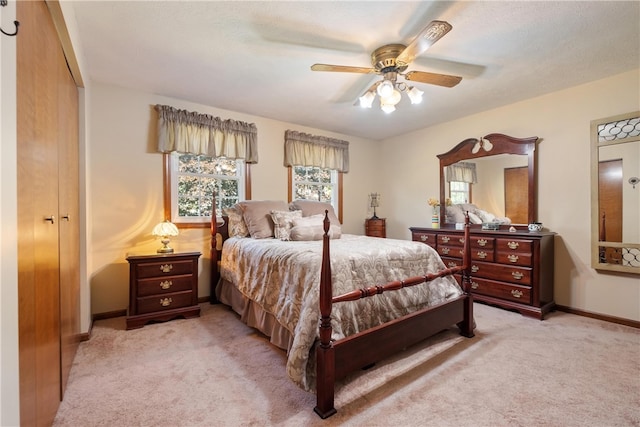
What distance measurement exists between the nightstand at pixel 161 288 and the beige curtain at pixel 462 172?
3523 mm

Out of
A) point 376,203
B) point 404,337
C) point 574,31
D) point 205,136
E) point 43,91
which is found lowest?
point 404,337

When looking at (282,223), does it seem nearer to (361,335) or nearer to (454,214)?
(361,335)

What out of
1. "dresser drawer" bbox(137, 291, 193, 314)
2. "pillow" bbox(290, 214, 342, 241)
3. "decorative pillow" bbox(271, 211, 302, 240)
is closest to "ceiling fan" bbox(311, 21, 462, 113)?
"pillow" bbox(290, 214, 342, 241)

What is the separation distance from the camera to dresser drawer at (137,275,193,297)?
107 inches

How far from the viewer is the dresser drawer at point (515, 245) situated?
3.00 meters

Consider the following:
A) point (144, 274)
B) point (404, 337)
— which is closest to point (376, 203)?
point (404, 337)

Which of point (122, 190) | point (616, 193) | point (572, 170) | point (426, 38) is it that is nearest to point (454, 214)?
point (572, 170)

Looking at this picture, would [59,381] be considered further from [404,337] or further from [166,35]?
[166,35]

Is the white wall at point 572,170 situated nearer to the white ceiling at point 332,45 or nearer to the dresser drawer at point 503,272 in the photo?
the white ceiling at point 332,45

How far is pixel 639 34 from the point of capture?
215 centimetres

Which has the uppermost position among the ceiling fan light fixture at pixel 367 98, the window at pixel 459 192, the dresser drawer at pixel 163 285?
the ceiling fan light fixture at pixel 367 98

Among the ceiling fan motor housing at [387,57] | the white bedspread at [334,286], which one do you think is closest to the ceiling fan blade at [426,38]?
the ceiling fan motor housing at [387,57]

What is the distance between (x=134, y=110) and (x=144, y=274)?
1.77 m

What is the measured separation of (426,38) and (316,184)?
2.97m
